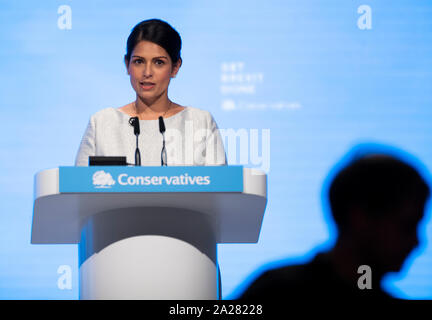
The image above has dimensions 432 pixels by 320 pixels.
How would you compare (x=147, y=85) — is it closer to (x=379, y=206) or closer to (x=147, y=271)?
(x=147, y=271)

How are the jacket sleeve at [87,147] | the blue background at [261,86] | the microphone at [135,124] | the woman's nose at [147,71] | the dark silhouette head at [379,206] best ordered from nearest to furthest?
→ the dark silhouette head at [379,206], the microphone at [135,124], the jacket sleeve at [87,147], the woman's nose at [147,71], the blue background at [261,86]

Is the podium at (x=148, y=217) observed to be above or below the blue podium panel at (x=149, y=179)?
below

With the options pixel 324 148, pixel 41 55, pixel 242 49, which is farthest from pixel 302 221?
pixel 41 55

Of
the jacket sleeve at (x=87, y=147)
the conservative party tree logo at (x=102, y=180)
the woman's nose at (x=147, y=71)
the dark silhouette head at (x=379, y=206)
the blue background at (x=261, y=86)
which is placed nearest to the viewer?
the dark silhouette head at (x=379, y=206)

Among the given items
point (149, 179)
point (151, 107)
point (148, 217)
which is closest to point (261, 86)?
point (151, 107)

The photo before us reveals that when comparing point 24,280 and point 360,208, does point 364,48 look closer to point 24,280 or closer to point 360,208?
point 24,280

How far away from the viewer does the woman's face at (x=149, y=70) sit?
3.76 m

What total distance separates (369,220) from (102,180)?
4.08ft

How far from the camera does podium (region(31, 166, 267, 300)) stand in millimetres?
2627

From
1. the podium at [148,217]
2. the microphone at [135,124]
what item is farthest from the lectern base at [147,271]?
the microphone at [135,124]

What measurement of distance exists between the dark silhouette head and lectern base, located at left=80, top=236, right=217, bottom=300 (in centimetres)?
122

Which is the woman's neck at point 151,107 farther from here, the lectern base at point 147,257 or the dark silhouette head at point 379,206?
the dark silhouette head at point 379,206

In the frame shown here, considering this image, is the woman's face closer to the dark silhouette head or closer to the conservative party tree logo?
the conservative party tree logo

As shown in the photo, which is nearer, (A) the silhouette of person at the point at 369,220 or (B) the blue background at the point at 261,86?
(A) the silhouette of person at the point at 369,220
